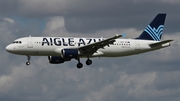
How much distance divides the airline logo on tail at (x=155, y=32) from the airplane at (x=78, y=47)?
302 centimetres

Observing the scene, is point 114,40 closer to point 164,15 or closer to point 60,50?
point 60,50

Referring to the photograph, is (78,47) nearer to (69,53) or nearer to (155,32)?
(69,53)

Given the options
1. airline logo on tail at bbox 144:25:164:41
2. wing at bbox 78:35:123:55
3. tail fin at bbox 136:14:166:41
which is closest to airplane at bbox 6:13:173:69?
wing at bbox 78:35:123:55

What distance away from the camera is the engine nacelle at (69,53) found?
106 metres

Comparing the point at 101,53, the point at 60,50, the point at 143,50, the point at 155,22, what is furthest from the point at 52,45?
the point at 155,22

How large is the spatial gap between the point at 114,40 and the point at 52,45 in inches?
405

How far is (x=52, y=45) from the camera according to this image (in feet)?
347

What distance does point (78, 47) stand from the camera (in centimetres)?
10762

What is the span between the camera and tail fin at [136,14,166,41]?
386 ft

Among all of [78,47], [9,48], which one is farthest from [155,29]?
[9,48]

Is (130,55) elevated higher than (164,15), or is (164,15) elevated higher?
(164,15)

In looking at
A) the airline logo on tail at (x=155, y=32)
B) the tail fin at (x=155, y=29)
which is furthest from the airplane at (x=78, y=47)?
the airline logo on tail at (x=155, y=32)

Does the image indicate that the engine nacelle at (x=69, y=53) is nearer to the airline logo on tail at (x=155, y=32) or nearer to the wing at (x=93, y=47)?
the wing at (x=93, y=47)

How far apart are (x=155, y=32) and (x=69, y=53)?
20.8 m
